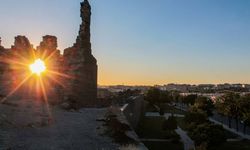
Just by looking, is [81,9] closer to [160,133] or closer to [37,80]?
[37,80]

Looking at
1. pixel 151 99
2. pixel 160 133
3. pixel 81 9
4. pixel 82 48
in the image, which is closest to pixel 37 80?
pixel 82 48

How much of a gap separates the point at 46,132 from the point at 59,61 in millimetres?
16296

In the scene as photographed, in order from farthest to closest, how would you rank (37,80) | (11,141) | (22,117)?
(37,80)
(22,117)
(11,141)

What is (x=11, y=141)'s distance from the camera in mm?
13453

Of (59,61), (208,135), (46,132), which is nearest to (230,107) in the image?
(208,135)

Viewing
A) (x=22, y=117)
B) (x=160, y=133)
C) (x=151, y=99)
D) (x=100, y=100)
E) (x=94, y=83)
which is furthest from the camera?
(x=151, y=99)

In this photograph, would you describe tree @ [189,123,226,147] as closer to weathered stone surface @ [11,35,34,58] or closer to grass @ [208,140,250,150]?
grass @ [208,140,250,150]

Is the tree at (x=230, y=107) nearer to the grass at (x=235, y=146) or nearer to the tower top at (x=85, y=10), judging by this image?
the grass at (x=235, y=146)

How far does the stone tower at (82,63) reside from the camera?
31.1 m

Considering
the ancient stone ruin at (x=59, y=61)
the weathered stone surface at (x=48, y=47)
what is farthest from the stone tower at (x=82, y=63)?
the weathered stone surface at (x=48, y=47)

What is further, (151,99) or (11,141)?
(151,99)

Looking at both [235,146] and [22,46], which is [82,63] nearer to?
[22,46]

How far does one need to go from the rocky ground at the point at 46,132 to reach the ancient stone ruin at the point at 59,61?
32.9ft

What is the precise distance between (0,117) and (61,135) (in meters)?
3.07
